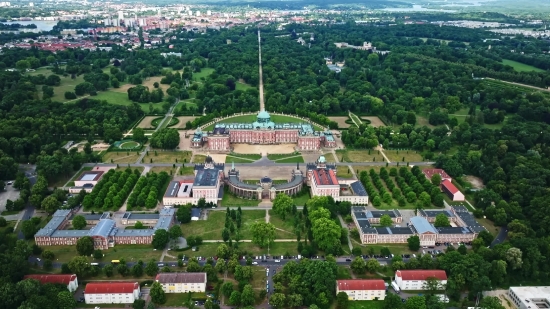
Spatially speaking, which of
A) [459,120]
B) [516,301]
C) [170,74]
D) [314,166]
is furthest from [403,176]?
[170,74]

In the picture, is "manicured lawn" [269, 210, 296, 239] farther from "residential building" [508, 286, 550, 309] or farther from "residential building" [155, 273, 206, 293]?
"residential building" [508, 286, 550, 309]

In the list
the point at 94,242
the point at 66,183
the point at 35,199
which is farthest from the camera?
the point at 66,183

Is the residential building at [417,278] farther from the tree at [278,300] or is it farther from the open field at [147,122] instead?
the open field at [147,122]

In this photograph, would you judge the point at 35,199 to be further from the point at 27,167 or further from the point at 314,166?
the point at 314,166

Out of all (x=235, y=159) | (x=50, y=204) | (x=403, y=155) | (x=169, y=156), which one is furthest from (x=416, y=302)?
(x=169, y=156)

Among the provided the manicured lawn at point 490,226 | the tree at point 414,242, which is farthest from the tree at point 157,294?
the manicured lawn at point 490,226

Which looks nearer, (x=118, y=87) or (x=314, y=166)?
(x=314, y=166)

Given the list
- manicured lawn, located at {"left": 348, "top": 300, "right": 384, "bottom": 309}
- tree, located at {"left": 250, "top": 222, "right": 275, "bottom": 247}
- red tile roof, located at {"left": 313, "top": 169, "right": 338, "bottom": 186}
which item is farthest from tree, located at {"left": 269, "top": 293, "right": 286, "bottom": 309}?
red tile roof, located at {"left": 313, "top": 169, "right": 338, "bottom": 186}

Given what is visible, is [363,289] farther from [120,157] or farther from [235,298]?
[120,157]
